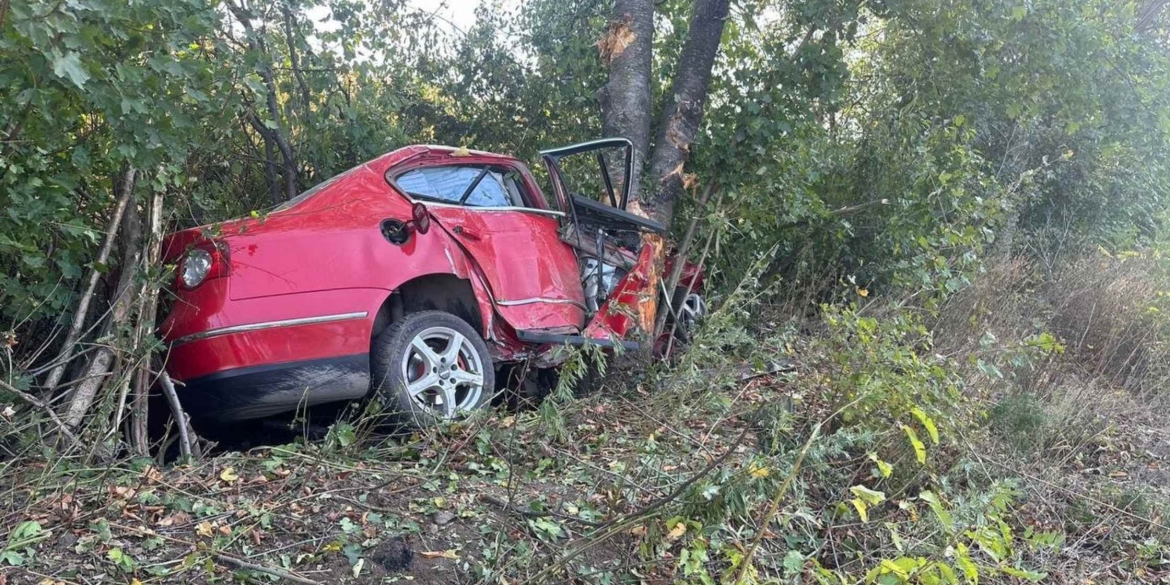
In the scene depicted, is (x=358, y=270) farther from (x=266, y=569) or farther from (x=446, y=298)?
(x=266, y=569)

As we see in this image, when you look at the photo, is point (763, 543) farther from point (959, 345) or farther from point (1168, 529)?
point (959, 345)

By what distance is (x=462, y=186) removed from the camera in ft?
20.3

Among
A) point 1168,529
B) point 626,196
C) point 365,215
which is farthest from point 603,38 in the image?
point 1168,529

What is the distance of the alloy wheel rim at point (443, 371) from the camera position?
18.0 feet

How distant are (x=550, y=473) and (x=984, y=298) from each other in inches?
212

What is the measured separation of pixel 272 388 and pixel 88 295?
105 cm

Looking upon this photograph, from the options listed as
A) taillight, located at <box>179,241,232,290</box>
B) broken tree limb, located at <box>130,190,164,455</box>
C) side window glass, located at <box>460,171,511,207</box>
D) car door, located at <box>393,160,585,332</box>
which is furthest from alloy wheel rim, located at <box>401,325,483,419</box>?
broken tree limb, located at <box>130,190,164,455</box>

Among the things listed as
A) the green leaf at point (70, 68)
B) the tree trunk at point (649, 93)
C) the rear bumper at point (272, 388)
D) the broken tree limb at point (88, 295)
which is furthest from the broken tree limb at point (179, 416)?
the tree trunk at point (649, 93)

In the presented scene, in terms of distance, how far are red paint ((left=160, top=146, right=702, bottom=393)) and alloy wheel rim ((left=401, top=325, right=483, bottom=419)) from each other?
0.29 m

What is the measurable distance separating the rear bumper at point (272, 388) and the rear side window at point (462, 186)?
1.26 meters

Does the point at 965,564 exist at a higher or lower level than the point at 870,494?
lower

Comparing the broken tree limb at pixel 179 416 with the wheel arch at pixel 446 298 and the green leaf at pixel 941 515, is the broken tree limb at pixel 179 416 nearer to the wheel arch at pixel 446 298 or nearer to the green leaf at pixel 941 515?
the wheel arch at pixel 446 298

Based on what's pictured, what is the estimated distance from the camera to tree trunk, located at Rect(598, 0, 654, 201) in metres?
7.56

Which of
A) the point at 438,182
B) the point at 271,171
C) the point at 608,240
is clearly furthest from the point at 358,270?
the point at 271,171
